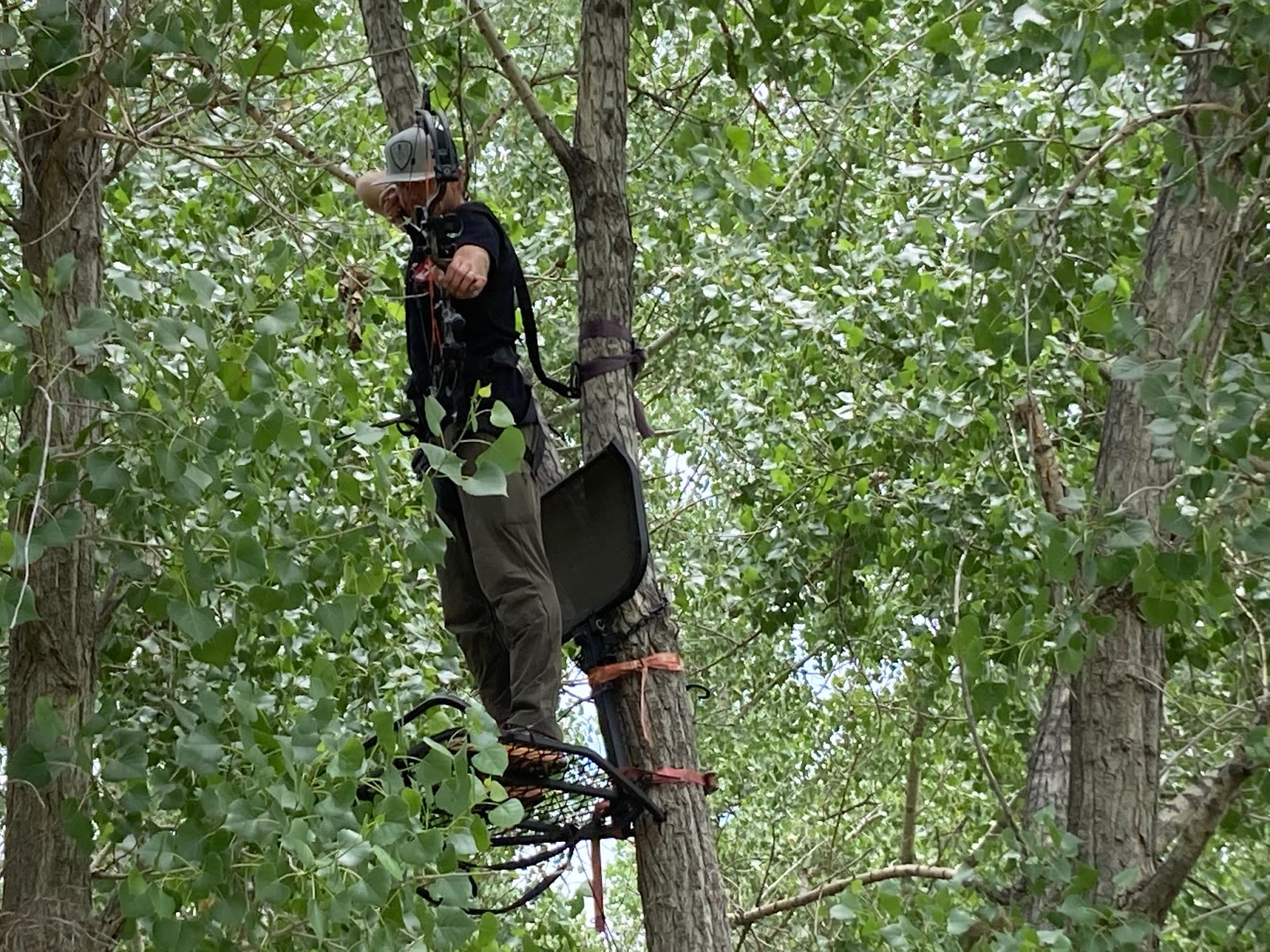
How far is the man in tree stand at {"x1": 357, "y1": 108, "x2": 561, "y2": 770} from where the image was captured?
3.67 metres

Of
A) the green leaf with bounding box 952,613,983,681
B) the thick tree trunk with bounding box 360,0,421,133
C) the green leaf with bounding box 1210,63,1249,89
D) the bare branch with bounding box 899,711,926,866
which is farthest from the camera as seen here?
the bare branch with bounding box 899,711,926,866

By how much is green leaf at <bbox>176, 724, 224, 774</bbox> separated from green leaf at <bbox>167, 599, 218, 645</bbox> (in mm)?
164

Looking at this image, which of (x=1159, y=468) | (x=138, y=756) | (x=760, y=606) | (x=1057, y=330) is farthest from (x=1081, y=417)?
(x=138, y=756)

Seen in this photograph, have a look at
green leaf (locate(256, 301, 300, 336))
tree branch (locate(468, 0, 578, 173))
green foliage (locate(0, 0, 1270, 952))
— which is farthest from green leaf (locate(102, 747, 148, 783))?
tree branch (locate(468, 0, 578, 173))

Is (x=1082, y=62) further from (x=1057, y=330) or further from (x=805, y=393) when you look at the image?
(x=805, y=393)

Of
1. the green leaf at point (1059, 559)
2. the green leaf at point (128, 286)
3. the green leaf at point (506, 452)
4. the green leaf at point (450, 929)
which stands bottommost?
the green leaf at point (450, 929)

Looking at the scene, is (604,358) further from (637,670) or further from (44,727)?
(44,727)

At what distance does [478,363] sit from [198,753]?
1.46 meters

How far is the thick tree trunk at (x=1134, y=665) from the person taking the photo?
12.2 feet

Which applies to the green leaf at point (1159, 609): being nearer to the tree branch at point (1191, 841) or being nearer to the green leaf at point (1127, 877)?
the green leaf at point (1127, 877)

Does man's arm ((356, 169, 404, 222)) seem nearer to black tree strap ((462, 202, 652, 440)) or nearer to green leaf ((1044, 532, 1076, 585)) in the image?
black tree strap ((462, 202, 652, 440))

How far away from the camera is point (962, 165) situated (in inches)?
226

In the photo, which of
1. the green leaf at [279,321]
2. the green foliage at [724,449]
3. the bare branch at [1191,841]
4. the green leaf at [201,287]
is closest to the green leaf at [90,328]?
the green foliage at [724,449]

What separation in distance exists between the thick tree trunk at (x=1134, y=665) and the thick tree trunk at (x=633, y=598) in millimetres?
872
